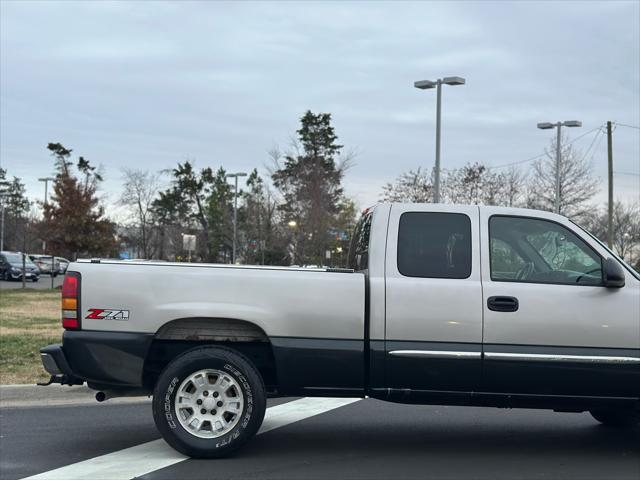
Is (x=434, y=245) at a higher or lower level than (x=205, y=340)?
higher

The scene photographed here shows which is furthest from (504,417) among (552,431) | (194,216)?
(194,216)

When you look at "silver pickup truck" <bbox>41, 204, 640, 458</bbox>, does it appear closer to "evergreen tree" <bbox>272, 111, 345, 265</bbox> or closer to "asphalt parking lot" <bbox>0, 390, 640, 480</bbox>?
"asphalt parking lot" <bbox>0, 390, 640, 480</bbox>

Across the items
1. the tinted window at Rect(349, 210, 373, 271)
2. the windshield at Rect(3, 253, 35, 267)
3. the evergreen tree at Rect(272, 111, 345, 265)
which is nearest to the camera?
the tinted window at Rect(349, 210, 373, 271)

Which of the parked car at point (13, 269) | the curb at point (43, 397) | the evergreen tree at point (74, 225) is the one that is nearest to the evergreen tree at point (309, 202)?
the evergreen tree at point (74, 225)

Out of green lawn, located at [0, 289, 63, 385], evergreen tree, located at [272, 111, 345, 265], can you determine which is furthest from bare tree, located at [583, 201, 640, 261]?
green lawn, located at [0, 289, 63, 385]

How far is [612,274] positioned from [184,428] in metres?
3.42

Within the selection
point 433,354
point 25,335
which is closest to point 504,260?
point 433,354

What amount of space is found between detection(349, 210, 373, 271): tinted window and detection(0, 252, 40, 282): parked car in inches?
1695

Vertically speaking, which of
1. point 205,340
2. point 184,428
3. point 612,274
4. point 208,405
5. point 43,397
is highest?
point 612,274

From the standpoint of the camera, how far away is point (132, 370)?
6414 millimetres

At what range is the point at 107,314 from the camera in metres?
6.35

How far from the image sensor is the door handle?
252 inches

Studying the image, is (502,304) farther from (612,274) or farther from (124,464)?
(124,464)

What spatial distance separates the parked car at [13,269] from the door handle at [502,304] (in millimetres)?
44560
